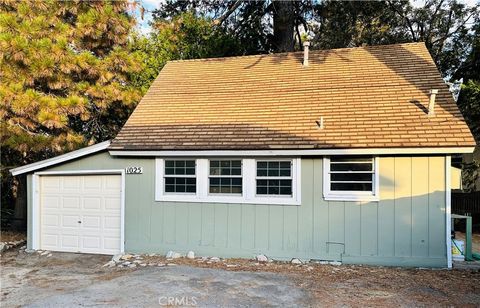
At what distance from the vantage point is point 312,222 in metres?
8.36

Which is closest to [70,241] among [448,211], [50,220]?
[50,220]

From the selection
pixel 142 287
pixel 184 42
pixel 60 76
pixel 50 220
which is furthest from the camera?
pixel 184 42

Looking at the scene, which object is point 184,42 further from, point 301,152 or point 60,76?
point 301,152

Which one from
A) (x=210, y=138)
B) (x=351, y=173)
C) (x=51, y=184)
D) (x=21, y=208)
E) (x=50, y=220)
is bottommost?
(x=21, y=208)

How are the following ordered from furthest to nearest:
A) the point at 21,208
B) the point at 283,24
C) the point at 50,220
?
the point at 283,24 → the point at 21,208 → the point at 50,220

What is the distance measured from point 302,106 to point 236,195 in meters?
2.87

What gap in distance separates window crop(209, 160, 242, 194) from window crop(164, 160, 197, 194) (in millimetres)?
469

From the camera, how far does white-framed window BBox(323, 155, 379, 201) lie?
8117 mm

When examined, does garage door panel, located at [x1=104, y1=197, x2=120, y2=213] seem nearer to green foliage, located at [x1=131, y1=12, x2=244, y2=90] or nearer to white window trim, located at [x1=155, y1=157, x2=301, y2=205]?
white window trim, located at [x1=155, y1=157, x2=301, y2=205]

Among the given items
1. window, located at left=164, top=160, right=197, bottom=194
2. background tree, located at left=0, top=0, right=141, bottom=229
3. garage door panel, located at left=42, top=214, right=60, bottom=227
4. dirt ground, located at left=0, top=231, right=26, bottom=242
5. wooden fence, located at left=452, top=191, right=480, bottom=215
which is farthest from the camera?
wooden fence, located at left=452, top=191, right=480, bottom=215

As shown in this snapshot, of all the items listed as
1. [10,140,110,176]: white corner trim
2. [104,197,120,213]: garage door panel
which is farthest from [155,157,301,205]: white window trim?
[10,140,110,176]: white corner trim

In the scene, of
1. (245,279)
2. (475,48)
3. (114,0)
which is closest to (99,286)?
(245,279)

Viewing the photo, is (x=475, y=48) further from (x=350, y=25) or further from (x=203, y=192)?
(x=203, y=192)

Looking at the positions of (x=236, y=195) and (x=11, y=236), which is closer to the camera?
(x=236, y=195)
